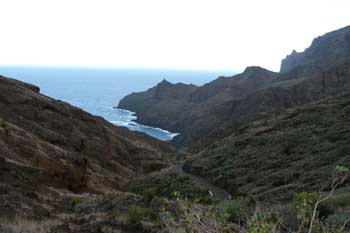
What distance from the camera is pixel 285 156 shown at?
30.6m

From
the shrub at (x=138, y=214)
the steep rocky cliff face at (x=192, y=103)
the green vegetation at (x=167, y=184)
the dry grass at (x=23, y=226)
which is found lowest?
the steep rocky cliff face at (x=192, y=103)

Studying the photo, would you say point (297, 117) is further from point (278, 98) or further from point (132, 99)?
point (132, 99)

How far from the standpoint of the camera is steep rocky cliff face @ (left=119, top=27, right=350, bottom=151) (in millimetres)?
89188

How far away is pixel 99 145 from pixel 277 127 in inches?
615

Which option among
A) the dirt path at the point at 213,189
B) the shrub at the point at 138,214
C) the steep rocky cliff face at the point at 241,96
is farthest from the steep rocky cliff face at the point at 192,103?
the shrub at the point at 138,214

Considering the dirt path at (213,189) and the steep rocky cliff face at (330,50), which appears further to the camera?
the steep rocky cliff face at (330,50)

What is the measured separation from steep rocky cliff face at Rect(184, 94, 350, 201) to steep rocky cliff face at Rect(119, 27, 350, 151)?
2630 centimetres

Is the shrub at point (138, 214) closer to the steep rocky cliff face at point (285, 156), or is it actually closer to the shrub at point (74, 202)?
the shrub at point (74, 202)

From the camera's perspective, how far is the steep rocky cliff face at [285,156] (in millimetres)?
24344

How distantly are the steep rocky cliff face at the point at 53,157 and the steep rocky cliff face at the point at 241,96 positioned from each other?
946 inches

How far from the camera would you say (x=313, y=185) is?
21891mm

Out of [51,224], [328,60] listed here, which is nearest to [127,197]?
[51,224]

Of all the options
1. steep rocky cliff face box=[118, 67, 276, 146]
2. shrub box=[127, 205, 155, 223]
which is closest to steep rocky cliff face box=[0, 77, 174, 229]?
shrub box=[127, 205, 155, 223]

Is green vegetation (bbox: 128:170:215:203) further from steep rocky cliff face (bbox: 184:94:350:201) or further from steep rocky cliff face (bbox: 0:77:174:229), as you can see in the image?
steep rocky cliff face (bbox: 184:94:350:201)
